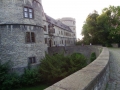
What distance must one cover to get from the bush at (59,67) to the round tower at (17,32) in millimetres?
2379

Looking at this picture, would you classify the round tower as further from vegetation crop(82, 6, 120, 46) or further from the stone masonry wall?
vegetation crop(82, 6, 120, 46)

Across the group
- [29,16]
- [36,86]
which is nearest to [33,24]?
[29,16]

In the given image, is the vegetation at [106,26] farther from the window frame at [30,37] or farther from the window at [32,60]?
the window at [32,60]

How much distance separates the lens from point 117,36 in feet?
91.0

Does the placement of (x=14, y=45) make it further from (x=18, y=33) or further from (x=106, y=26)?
(x=106, y=26)

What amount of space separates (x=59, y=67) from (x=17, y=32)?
22.2 ft

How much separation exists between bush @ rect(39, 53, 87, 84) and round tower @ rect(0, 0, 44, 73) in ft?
7.80

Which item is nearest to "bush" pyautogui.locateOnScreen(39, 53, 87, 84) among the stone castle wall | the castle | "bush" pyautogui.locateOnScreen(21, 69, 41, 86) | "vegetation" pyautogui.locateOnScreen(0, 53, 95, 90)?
"vegetation" pyautogui.locateOnScreen(0, 53, 95, 90)

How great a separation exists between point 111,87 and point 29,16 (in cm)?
1327

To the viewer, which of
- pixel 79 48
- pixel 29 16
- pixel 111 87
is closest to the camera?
pixel 111 87

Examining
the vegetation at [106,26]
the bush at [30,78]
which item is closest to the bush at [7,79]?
the bush at [30,78]

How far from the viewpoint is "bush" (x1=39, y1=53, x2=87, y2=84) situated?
39.3ft

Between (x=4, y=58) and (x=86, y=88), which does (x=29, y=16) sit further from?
(x=86, y=88)

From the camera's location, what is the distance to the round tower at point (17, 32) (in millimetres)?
12992
